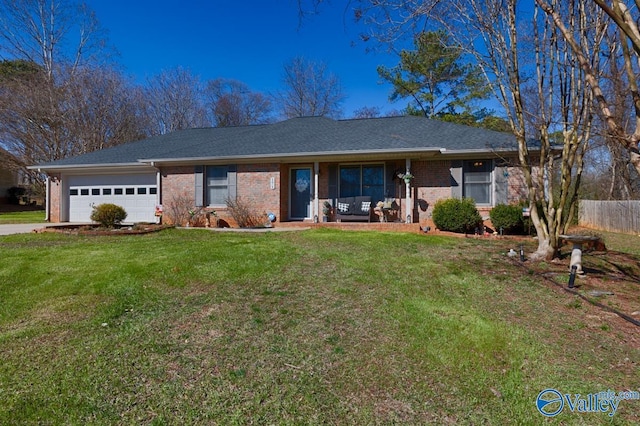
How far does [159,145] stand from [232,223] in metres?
6.37

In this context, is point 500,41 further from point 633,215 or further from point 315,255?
point 633,215

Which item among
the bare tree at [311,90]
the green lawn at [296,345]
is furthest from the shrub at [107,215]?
the bare tree at [311,90]

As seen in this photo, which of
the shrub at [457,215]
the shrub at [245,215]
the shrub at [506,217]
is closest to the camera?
the shrub at [506,217]

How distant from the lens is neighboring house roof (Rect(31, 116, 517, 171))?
10891 millimetres

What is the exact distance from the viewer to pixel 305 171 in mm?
12609

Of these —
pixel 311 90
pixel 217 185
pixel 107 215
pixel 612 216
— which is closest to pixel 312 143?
pixel 217 185

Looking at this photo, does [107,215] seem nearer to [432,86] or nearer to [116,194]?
[116,194]

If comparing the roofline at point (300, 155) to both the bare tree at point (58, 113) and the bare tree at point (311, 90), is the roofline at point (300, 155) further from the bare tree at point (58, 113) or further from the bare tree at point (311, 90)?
the bare tree at point (311, 90)

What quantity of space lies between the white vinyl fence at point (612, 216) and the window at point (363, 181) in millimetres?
9375

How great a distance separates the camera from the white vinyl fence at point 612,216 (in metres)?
12.6

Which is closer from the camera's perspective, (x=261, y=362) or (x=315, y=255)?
(x=261, y=362)

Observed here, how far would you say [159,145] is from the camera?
51.4ft

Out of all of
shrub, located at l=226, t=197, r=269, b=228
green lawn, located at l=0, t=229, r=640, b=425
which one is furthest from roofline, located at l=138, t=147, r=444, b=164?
green lawn, located at l=0, t=229, r=640, b=425

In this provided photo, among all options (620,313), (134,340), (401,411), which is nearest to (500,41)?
(620,313)
